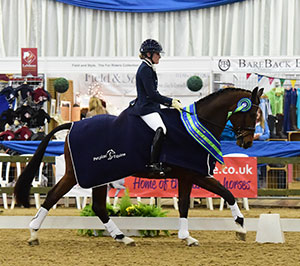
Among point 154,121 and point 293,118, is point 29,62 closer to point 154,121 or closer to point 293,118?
point 293,118

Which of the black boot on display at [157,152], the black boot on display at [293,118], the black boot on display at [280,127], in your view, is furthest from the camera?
the black boot on display at [293,118]

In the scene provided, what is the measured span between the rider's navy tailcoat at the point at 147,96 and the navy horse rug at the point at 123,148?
12 cm

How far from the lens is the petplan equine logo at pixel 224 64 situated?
552 inches

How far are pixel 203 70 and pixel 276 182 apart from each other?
2.99 meters

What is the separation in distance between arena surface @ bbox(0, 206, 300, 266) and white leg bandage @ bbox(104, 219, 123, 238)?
12 cm

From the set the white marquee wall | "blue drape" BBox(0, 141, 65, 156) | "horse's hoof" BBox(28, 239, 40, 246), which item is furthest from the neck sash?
the white marquee wall

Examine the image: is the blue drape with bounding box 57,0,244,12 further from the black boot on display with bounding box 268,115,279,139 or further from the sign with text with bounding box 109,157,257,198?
the sign with text with bounding box 109,157,257,198

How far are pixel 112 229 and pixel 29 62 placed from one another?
6.98 meters

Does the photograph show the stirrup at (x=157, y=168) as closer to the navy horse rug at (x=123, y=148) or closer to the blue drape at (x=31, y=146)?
the navy horse rug at (x=123, y=148)

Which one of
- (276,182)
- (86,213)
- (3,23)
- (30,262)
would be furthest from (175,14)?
(30,262)

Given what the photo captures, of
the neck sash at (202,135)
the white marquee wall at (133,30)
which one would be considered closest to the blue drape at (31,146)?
the neck sash at (202,135)

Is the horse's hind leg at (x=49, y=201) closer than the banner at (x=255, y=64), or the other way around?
Result: the horse's hind leg at (x=49, y=201)

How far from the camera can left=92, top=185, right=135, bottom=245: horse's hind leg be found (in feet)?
24.8

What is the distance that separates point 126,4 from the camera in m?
19.6
